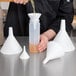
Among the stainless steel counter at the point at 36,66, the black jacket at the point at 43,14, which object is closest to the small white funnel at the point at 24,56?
Result: the stainless steel counter at the point at 36,66

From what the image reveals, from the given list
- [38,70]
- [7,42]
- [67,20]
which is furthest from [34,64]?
[67,20]

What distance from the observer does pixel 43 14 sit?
1.47 meters

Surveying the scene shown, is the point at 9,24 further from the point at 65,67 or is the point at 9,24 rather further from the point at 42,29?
the point at 65,67

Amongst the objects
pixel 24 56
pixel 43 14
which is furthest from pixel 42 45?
pixel 43 14

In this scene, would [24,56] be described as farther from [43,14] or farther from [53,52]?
[43,14]

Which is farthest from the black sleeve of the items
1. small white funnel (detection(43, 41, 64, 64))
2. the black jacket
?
small white funnel (detection(43, 41, 64, 64))

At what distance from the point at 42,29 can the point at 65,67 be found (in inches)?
22.5

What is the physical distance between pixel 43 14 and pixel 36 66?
0.58 meters

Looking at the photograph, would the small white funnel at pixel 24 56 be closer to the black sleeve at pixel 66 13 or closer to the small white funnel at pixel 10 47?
the small white funnel at pixel 10 47

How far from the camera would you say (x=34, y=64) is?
3.18ft

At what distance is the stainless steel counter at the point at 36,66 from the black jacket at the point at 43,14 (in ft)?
1.30

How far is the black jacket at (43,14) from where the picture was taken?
4.72ft

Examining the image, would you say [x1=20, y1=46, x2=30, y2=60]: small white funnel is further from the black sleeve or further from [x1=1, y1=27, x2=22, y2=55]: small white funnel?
the black sleeve

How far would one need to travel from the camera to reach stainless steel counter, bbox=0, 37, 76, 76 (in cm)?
88
